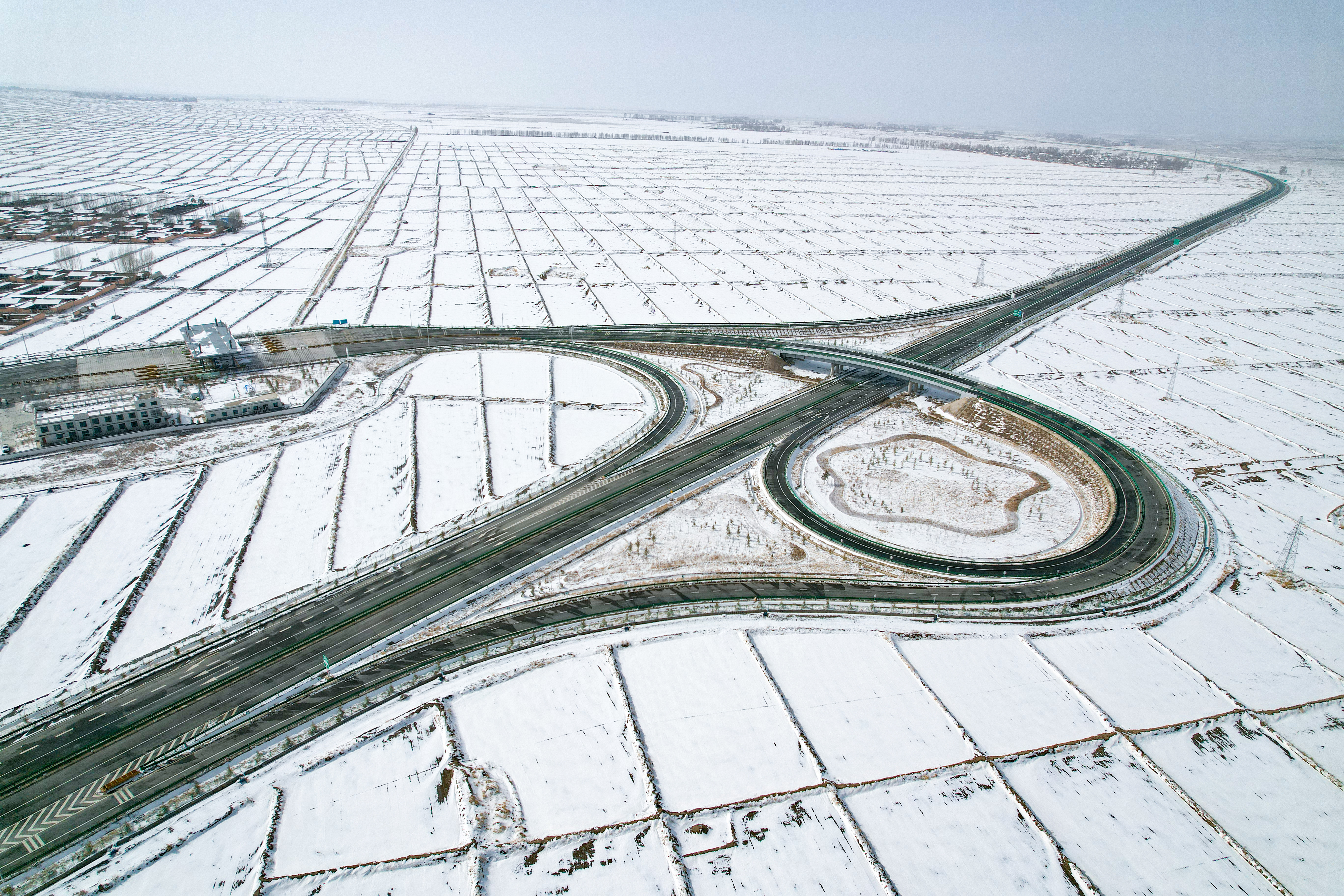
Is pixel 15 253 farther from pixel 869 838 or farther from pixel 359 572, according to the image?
pixel 869 838

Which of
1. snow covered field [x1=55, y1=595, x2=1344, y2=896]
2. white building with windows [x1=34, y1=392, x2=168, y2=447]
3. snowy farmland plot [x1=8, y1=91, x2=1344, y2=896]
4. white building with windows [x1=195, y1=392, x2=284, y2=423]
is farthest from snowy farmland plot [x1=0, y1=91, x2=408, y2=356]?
snow covered field [x1=55, y1=595, x2=1344, y2=896]

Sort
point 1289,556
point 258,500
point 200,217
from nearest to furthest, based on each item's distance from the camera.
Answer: point 1289,556 < point 258,500 < point 200,217

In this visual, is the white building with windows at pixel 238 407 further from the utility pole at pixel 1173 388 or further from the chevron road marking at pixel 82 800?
the utility pole at pixel 1173 388

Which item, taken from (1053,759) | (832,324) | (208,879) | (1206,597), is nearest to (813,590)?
(1053,759)

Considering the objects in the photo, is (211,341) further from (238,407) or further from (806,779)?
(806,779)

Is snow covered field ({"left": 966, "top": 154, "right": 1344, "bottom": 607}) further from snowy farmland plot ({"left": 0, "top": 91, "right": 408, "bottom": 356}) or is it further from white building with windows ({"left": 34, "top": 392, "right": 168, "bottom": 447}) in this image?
snowy farmland plot ({"left": 0, "top": 91, "right": 408, "bottom": 356})

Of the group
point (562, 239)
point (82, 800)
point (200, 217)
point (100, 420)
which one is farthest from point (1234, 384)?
point (200, 217)
